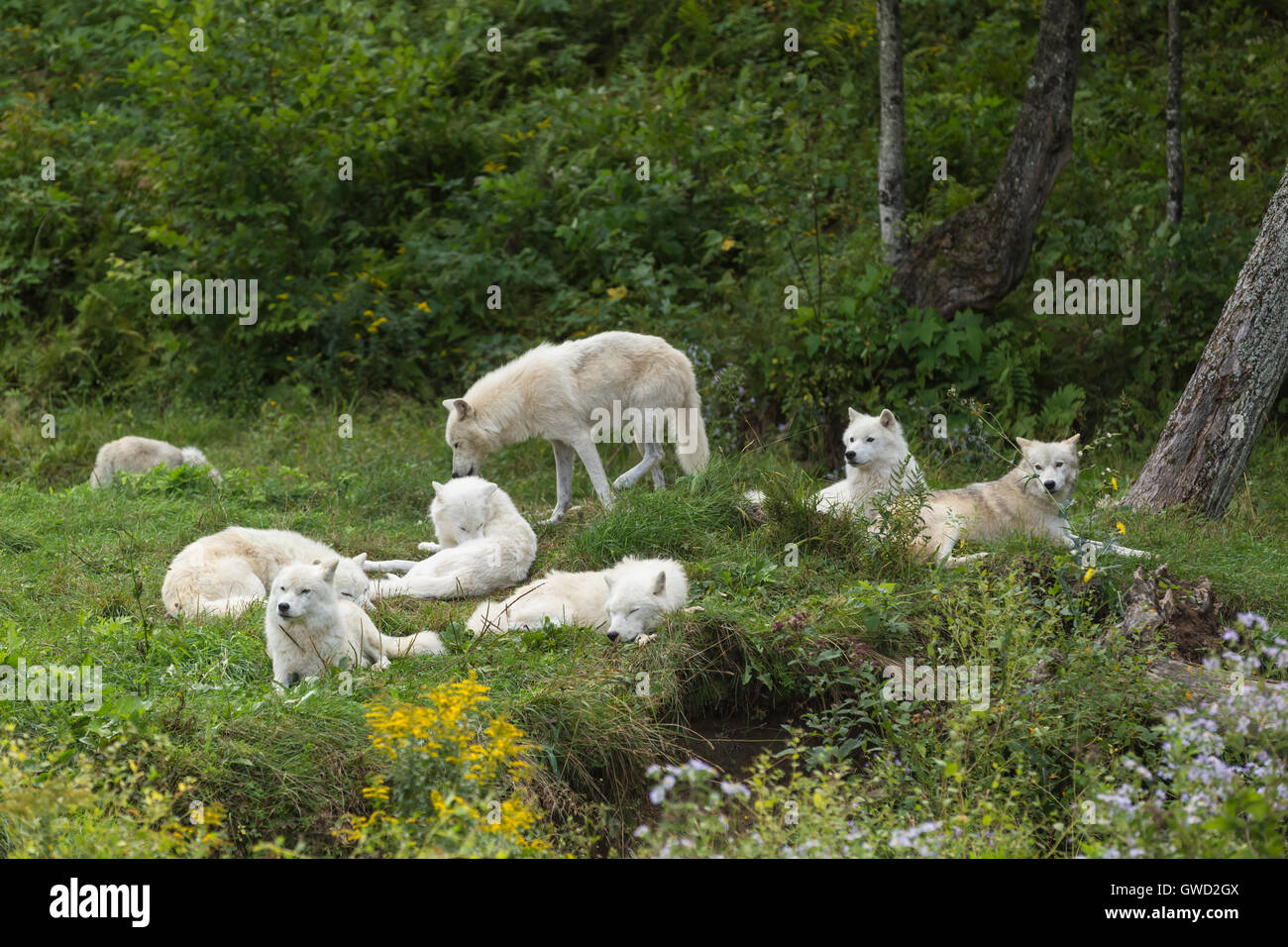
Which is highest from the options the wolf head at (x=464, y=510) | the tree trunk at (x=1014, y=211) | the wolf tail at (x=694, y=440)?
the tree trunk at (x=1014, y=211)

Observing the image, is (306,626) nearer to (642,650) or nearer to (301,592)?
(301,592)

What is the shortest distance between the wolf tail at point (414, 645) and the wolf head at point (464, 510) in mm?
1619

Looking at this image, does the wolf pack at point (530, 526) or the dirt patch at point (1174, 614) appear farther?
the wolf pack at point (530, 526)

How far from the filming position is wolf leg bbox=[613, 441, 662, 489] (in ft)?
29.8

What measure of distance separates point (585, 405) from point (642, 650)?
3.46 m

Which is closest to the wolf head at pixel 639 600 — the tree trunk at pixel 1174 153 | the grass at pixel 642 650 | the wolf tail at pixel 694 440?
the grass at pixel 642 650

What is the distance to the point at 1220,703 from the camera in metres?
4.41

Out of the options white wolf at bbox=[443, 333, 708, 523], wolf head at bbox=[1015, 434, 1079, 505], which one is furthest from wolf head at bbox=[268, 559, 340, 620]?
wolf head at bbox=[1015, 434, 1079, 505]

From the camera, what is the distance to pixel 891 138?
10.4 metres

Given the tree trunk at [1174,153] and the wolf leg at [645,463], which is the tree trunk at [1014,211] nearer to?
the tree trunk at [1174,153]

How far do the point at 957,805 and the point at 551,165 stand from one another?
10.2 m

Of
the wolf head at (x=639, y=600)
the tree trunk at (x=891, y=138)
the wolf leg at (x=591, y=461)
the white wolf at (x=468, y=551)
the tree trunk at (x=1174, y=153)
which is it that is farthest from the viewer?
the tree trunk at (x=1174, y=153)

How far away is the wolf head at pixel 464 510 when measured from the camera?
7.80 m

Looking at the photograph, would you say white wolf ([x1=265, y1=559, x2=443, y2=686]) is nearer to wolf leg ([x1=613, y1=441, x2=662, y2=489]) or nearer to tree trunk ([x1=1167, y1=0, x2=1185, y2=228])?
wolf leg ([x1=613, y1=441, x2=662, y2=489])
